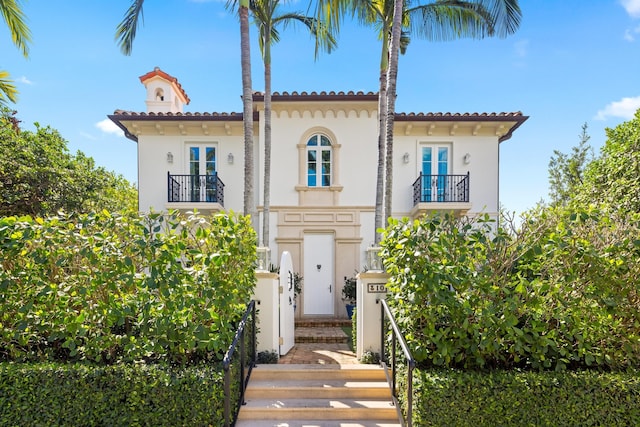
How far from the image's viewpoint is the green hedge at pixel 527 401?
12.7 feet

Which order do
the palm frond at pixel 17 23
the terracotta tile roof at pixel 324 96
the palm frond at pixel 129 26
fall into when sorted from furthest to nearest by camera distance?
the terracotta tile roof at pixel 324 96 → the palm frond at pixel 17 23 → the palm frond at pixel 129 26

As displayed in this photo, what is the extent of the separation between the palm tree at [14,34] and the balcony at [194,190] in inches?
163

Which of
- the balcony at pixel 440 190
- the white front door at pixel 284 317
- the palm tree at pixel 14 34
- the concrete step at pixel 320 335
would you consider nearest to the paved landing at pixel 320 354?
the white front door at pixel 284 317

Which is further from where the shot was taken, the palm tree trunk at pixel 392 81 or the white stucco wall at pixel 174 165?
the white stucco wall at pixel 174 165

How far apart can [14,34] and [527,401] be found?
41.7 feet

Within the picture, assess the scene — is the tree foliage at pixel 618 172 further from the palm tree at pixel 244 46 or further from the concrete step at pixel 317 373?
the palm tree at pixel 244 46

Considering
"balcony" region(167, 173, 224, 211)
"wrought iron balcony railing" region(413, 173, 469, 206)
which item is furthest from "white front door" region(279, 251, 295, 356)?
"wrought iron balcony railing" region(413, 173, 469, 206)

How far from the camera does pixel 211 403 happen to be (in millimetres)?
3865

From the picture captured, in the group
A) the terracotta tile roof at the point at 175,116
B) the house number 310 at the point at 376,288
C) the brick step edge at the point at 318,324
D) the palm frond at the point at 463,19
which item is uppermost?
the palm frond at the point at 463,19

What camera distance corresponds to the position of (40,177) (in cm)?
1036

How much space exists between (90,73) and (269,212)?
5.82m

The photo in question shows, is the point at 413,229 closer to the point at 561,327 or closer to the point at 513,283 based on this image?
the point at 513,283

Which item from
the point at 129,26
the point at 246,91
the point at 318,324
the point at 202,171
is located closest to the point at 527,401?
the point at 318,324

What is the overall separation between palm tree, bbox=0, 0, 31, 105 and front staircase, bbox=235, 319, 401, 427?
9.21 m
